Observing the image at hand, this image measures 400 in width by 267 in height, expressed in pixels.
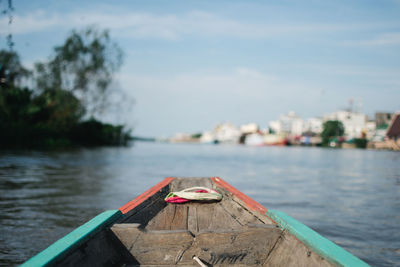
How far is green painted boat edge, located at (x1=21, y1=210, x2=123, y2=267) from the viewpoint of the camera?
1.42m

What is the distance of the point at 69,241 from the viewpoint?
164cm

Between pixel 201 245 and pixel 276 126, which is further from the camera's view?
pixel 276 126

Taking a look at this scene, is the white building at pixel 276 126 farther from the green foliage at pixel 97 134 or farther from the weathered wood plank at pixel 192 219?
the weathered wood plank at pixel 192 219

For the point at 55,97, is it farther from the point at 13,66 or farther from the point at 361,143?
the point at 361,143

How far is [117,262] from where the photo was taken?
199 cm

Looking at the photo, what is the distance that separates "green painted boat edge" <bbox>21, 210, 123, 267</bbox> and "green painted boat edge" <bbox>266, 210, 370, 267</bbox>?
3.53ft

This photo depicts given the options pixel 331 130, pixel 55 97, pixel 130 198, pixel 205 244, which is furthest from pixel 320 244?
pixel 331 130

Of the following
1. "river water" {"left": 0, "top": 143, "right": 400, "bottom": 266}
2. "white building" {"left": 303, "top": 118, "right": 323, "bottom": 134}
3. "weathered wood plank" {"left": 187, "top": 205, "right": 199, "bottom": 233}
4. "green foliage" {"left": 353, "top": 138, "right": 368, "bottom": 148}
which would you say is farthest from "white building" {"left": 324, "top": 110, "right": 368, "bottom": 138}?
"weathered wood plank" {"left": 187, "top": 205, "right": 199, "bottom": 233}

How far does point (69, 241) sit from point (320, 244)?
1242 millimetres

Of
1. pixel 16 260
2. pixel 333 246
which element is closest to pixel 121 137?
pixel 16 260

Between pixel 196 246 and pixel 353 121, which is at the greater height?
pixel 353 121

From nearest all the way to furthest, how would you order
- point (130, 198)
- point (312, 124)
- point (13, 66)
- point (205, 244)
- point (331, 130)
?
1. point (205, 244)
2. point (130, 198)
3. point (13, 66)
4. point (331, 130)
5. point (312, 124)

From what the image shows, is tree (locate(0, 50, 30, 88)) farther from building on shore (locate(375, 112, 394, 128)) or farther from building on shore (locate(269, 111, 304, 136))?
building on shore (locate(269, 111, 304, 136))

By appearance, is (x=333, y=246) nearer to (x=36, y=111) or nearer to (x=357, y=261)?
(x=357, y=261)
